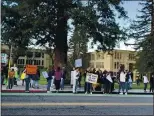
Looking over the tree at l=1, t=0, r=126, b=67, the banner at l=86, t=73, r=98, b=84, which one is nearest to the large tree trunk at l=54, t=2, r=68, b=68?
the tree at l=1, t=0, r=126, b=67

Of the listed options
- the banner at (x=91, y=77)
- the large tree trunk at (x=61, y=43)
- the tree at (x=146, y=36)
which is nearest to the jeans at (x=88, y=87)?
the banner at (x=91, y=77)

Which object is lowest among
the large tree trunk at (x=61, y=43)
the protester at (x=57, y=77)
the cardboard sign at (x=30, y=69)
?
the protester at (x=57, y=77)

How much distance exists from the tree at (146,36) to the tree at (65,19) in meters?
31.9

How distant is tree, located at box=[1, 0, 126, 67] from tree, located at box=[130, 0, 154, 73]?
105ft

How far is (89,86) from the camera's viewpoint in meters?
25.8

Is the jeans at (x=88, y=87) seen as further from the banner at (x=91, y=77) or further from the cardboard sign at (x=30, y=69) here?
the cardboard sign at (x=30, y=69)

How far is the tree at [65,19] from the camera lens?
34.9 meters

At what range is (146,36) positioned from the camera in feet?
239

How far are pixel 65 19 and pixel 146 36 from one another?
39077 millimetres

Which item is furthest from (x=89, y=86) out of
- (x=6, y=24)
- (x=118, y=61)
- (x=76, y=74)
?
(x=118, y=61)

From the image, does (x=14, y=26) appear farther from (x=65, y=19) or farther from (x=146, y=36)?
(x=146, y=36)

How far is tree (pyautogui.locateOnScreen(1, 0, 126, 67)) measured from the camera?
34938 mm

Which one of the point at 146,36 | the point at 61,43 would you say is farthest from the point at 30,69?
the point at 146,36

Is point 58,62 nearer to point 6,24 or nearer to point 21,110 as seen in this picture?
point 6,24
